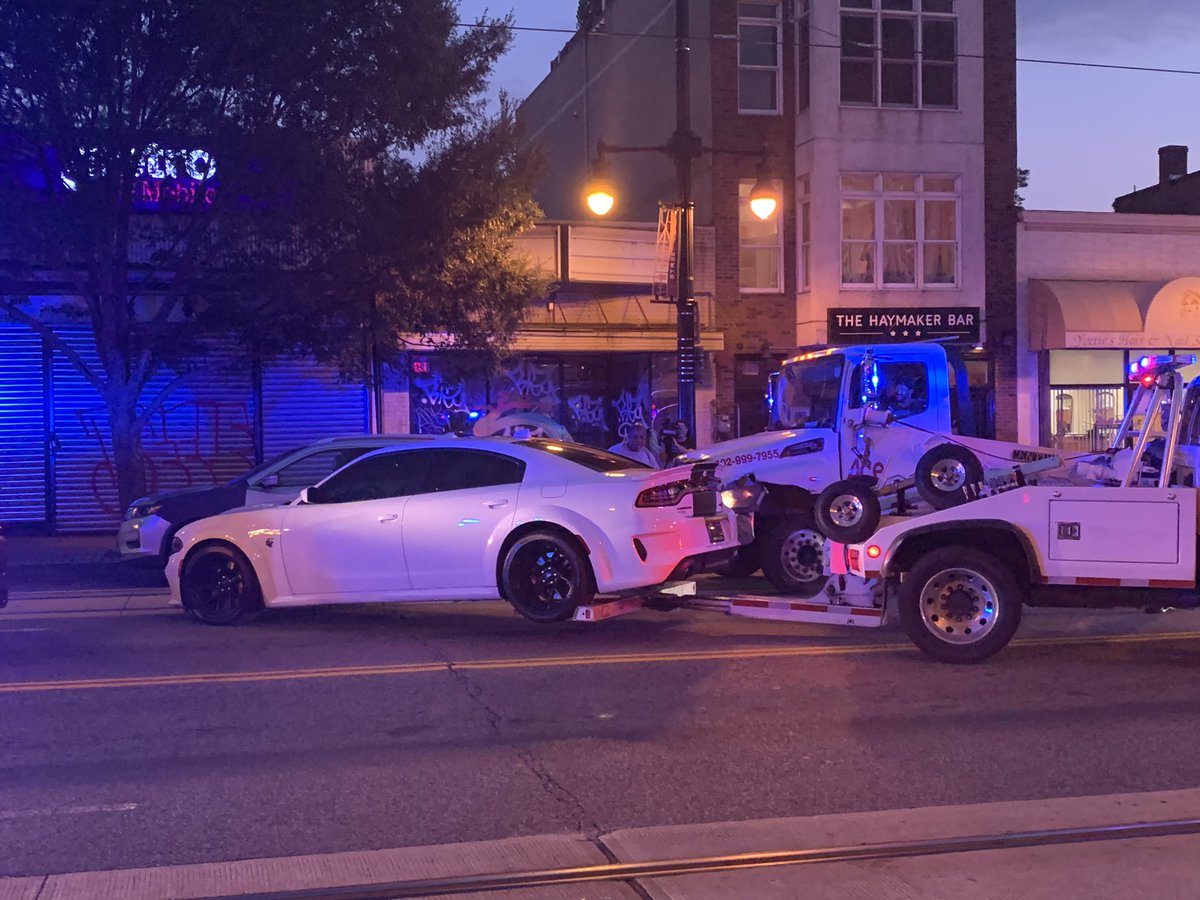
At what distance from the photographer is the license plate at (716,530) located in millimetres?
9961

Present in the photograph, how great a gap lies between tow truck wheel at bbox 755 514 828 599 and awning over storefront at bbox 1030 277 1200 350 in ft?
43.5

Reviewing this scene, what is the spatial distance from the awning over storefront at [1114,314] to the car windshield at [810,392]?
1191cm

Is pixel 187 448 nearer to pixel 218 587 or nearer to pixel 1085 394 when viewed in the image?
pixel 218 587

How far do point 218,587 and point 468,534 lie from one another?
7.74 feet

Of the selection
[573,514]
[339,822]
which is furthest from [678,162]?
[339,822]

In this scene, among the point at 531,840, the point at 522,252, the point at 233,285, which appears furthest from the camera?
the point at 522,252

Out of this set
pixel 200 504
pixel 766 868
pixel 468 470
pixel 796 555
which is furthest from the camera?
pixel 200 504

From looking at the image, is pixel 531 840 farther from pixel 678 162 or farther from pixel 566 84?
pixel 566 84

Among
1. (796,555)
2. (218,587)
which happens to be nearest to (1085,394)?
(796,555)

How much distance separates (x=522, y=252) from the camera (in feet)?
66.4

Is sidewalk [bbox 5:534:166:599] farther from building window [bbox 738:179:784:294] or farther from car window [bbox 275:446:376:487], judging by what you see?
building window [bbox 738:179:784:294]

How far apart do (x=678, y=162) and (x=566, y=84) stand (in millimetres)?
17779

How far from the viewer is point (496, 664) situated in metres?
8.98

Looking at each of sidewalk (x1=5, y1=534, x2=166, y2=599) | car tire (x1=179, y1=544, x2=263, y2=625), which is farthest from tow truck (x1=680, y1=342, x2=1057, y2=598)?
sidewalk (x1=5, y1=534, x2=166, y2=599)
